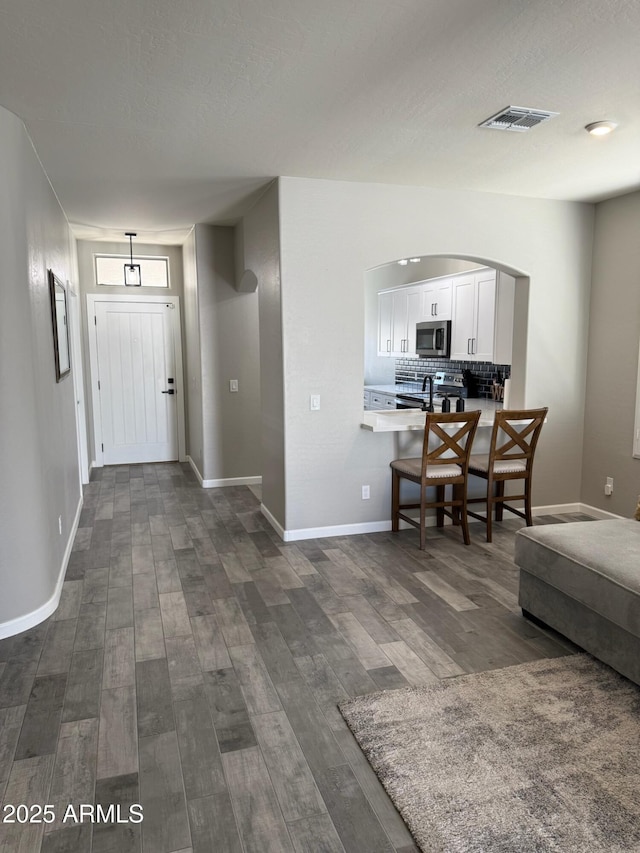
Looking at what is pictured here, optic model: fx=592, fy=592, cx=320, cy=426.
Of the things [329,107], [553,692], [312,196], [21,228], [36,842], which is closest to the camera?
[36,842]

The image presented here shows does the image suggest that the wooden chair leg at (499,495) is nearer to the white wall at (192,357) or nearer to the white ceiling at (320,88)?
the white ceiling at (320,88)

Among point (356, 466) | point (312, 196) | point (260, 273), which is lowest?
point (356, 466)

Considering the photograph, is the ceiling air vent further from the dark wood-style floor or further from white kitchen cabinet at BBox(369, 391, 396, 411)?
white kitchen cabinet at BBox(369, 391, 396, 411)

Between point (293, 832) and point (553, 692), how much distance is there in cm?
129

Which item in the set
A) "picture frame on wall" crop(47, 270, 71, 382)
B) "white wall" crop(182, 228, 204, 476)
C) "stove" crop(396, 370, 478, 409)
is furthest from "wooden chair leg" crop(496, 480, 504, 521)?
"picture frame on wall" crop(47, 270, 71, 382)

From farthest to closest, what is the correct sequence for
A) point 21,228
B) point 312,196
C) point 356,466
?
1. point 356,466
2. point 312,196
3. point 21,228

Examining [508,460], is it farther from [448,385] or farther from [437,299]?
[437,299]

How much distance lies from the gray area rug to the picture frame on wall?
10.1 feet

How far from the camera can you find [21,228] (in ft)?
10.2

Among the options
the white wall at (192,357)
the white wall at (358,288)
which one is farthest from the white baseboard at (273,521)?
the white wall at (192,357)

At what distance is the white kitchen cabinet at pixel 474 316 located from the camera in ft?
18.0

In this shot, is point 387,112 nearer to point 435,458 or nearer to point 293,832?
point 435,458

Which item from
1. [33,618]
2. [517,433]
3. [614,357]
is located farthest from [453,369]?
[33,618]

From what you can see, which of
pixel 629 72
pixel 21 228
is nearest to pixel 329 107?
pixel 629 72
